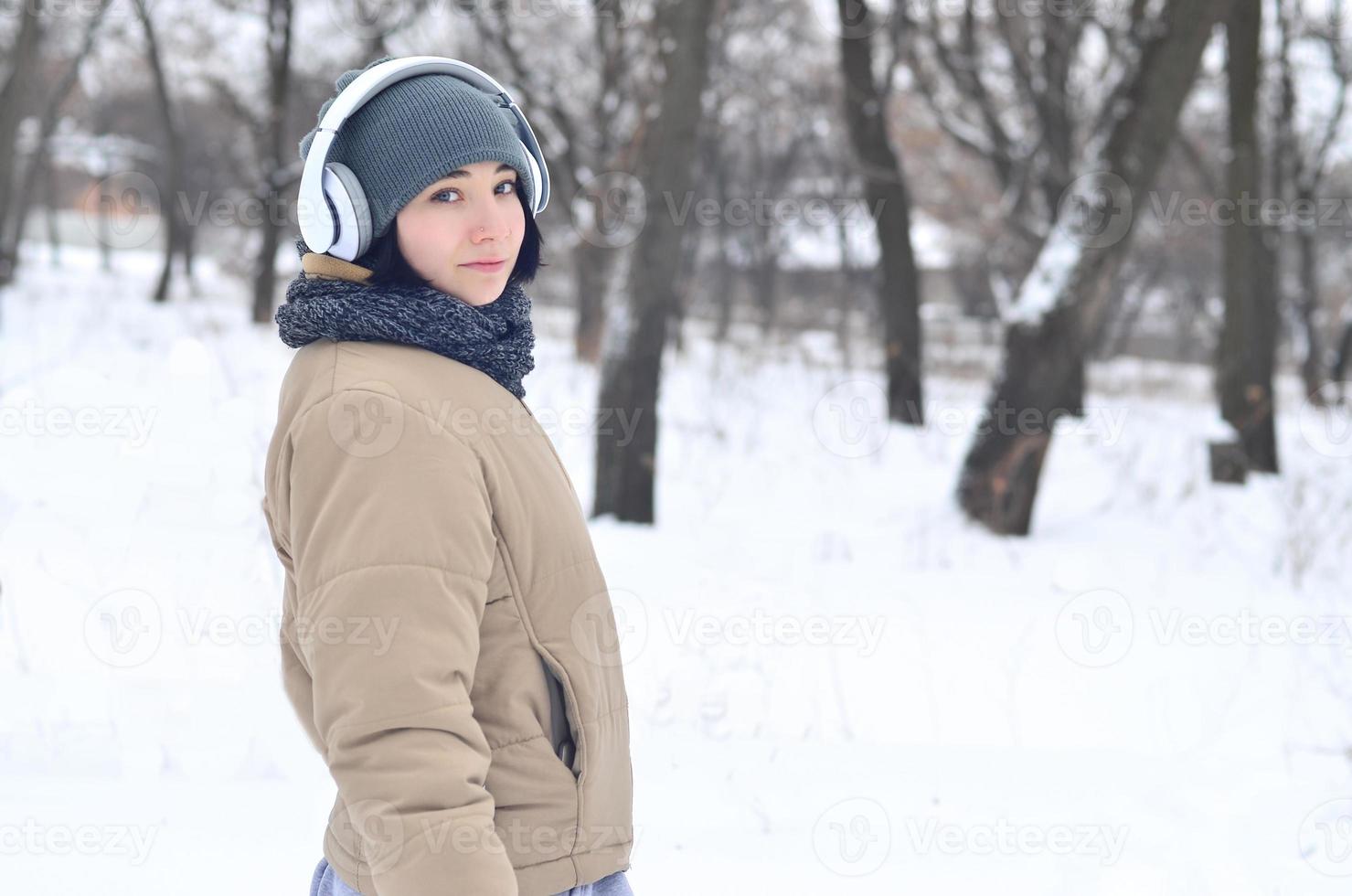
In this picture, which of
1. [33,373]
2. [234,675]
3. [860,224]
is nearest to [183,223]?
[860,224]

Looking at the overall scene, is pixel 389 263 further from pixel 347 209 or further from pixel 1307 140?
pixel 1307 140

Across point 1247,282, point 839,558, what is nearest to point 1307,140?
point 1247,282

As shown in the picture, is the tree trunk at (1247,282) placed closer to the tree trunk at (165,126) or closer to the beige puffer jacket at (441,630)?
the beige puffer jacket at (441,630)

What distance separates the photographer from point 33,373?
8086 millimetres

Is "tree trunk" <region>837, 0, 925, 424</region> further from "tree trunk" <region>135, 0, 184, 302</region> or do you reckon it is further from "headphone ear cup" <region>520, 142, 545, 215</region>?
"tree trunk" <region>135, 0, 184, 302</region>

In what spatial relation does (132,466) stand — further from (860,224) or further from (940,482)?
(860,224)

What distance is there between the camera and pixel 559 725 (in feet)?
4.35

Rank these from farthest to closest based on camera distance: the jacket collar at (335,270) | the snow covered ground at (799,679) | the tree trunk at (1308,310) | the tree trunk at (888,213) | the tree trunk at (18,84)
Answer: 1. the tree trunk at (1308,310)
2. the tree trunk at (888,213)
3. the tree trunk at (18,84)
4. the snow covered ground at (799,679)
5. the jacket collar at (335,270)

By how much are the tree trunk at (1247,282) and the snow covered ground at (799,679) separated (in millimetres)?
1864

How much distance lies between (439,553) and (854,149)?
29.3 ft

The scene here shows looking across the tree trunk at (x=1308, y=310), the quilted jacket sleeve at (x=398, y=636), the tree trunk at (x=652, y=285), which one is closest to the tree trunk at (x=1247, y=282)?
the tree trunk at (x=652, y=285)

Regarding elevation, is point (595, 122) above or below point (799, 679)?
above

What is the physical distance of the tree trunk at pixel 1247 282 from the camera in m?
8.75

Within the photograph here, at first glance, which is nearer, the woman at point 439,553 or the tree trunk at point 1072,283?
the woman at point 439,553
